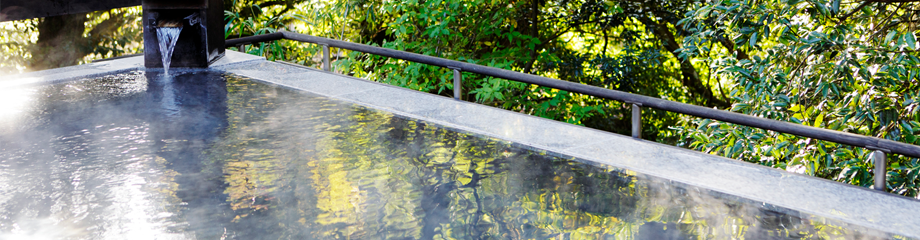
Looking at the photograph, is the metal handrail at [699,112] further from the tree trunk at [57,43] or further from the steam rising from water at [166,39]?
the tree trunk at [57,43]

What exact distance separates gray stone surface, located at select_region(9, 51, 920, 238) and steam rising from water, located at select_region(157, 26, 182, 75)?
22.7 inches

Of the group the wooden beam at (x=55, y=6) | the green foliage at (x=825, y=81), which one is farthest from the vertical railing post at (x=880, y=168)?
the wooden beam at (x=55, y=6)

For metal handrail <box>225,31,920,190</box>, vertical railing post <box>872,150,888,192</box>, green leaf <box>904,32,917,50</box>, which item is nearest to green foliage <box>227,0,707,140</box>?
metal handrail <box>225,31,920,190</box>

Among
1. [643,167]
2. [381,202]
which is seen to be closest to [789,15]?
[643,167]

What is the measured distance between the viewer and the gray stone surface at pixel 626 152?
4.20m

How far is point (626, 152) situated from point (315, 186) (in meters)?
2.15

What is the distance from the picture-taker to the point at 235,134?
5766mm

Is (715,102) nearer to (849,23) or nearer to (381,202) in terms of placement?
(849,23)

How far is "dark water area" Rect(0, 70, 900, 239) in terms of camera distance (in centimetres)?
390

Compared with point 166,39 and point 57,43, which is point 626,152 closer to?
point 166,39

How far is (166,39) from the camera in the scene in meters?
8.48

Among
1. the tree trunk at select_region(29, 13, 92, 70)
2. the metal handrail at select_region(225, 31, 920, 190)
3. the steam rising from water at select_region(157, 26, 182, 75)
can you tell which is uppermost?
the steam rising from water at select_region(157, 26, 182, 75)

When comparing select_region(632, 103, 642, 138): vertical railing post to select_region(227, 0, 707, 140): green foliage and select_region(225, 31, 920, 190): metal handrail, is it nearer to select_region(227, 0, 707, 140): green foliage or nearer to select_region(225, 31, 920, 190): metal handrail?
select_region(225, 31, 920, 190): metal handrail

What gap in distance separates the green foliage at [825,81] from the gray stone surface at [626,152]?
1222 mm
